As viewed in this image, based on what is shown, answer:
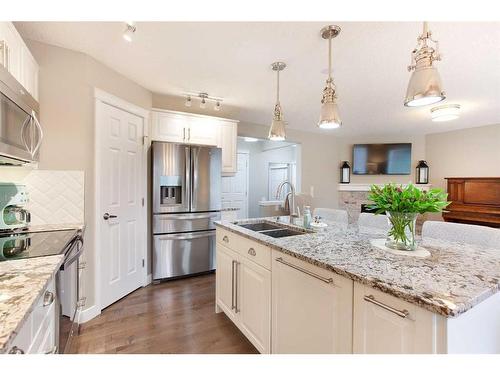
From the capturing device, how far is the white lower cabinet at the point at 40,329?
72 cm

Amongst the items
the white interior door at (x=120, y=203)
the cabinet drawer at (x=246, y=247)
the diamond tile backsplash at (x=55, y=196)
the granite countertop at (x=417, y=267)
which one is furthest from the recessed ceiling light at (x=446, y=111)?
the diamond tile backsplash at (x=55, y=196)

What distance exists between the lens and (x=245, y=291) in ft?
5.86

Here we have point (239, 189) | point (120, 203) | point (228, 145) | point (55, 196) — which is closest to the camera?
point (55, 196)

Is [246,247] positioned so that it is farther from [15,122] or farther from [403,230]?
[15,122]

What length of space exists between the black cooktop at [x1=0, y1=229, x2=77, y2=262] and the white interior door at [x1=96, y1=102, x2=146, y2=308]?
1.73ft

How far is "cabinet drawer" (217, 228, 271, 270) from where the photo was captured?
1.58 m

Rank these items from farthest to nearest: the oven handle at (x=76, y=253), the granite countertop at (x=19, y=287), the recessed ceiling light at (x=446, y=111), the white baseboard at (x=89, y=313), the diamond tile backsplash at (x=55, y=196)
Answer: the recessed ceiling light at (x=446, y=111) → the white baseboard at (x=89, y=313) → the diamond tile backsplash at (x=55, y=196) → the oven handle at (x=76, y=253) → the granite countertop at (x=19, y=287)

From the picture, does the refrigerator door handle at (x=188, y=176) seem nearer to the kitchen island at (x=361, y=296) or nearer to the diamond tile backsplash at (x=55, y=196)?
the diamond tile backsplash at (x=55, y=196)

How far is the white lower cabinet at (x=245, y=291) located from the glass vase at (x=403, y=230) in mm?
748

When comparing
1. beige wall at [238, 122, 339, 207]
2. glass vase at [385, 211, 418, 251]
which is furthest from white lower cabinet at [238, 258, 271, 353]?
beige wall at [238, 122, 339, 207]

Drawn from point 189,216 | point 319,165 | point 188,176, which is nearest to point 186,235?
point 189,216

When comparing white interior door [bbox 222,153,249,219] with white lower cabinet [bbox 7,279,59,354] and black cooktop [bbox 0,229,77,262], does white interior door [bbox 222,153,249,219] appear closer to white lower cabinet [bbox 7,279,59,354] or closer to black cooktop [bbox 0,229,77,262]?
black cooktop [bbox 0,229,77,262]

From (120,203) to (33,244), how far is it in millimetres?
1048

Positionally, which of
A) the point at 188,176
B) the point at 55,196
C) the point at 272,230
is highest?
the point at 188,176
